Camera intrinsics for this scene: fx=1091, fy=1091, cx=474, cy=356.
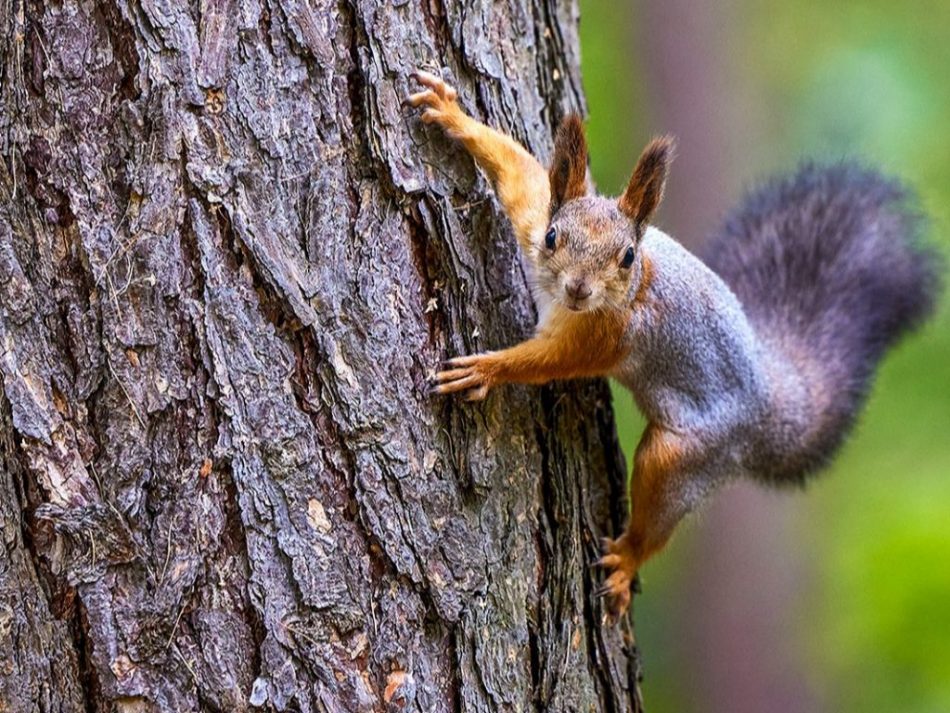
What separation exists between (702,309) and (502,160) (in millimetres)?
666

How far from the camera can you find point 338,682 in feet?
5.84

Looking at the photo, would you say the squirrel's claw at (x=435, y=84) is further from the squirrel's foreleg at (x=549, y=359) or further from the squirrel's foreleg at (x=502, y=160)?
the squirrel's foreleg at (x=549, y=359)

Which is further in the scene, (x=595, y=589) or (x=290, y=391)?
(x=595, y=589)

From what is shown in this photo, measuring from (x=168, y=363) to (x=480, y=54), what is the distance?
849mm

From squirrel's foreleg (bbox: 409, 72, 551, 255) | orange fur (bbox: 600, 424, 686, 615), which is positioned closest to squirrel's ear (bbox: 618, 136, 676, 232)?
squirrel's foreleg (bbox: 409, 72, 551, 255)

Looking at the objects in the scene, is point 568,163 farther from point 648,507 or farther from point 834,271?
point 834,271

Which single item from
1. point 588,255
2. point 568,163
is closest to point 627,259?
point 588,255

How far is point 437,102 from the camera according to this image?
1.94 metres

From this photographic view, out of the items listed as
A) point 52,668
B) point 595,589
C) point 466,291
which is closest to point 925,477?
point 595,589

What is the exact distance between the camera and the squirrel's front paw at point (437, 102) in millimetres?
1938

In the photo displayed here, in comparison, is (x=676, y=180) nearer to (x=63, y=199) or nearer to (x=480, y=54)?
(x=480, y=54)

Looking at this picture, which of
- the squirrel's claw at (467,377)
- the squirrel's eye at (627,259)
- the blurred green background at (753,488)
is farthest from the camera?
the blurred green background at (753,488)

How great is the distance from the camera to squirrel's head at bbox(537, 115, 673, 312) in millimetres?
2113

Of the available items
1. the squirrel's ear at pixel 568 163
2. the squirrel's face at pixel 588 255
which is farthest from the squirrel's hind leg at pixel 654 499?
the squirrel's ear at pixel 568 163
